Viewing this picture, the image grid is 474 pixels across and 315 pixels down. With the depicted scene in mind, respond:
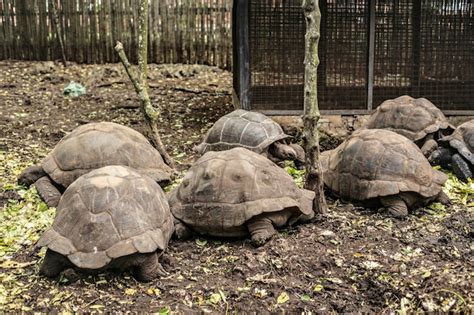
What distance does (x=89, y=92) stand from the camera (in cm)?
1183

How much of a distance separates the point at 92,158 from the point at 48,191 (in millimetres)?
609

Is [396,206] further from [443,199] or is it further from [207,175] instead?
[207,175]

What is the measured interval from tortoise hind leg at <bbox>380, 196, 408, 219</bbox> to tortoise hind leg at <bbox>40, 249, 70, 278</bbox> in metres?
3.21

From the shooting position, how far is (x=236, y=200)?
559 cm

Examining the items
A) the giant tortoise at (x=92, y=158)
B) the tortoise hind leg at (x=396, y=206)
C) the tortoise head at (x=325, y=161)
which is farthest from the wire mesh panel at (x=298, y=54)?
the tortoise hind leg at (x=396, y=206)

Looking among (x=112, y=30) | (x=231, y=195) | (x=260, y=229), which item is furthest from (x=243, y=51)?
(x=112, y=30)

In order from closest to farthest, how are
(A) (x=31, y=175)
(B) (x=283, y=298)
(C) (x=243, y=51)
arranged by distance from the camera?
1. (B) (x=283, y=298)
2. (A) (x=31, y=175)
3. (C) (x=243, y=51)

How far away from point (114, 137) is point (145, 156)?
39 centimetres

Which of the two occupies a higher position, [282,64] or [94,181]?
[282,64]

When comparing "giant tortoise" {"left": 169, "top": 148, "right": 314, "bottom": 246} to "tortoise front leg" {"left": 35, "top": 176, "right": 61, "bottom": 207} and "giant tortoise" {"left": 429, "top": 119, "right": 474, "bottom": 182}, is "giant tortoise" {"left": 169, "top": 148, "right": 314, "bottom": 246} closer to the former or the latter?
"tortoise front leg" {"left": 35, "top": 176, "right": 61, "bottom": 207}

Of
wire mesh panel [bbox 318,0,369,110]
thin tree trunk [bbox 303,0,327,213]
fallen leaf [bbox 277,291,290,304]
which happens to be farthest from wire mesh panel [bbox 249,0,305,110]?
fallen leaf [bbox 277,291,290,304]

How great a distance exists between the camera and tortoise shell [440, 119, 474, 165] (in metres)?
7.59

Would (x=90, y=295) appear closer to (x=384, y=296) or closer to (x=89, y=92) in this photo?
(x=384, y=296)

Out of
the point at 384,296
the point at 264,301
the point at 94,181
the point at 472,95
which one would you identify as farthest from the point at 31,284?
the point at 472,95
